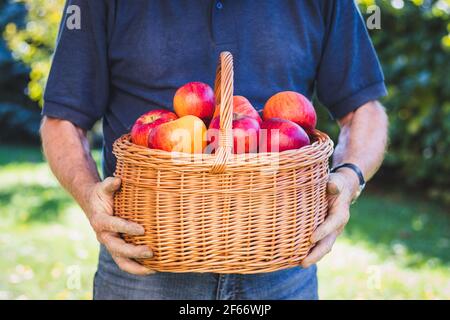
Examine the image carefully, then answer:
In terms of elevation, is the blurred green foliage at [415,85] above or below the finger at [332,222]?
below

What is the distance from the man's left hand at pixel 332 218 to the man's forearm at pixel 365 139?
250 millimetres

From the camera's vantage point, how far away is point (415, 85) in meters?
6.08

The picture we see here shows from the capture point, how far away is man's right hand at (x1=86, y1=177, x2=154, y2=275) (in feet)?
5.19

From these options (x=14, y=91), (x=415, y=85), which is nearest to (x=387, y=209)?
(x=415, y=85)

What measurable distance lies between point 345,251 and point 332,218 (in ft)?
12.2

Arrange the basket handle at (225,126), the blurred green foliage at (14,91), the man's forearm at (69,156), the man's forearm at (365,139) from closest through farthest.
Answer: the basket handle at (225,126)
the man's forearm at (69,156)
the man's forearm at (365,139)
the blurred green foliage at (14,91)

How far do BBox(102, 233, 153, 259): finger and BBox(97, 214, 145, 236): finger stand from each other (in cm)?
3

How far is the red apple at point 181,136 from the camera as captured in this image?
1521 mm

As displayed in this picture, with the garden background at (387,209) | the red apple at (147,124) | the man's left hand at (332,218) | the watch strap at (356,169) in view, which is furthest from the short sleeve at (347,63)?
the garden background at (387,209)

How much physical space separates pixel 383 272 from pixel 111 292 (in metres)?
3.19

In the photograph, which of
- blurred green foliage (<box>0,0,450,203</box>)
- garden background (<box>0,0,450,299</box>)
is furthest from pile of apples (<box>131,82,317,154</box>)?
blurred green foliage (<box>0,0,450,203</box>)

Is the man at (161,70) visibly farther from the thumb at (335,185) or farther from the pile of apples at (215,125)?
the pile of apples at (215,125)
